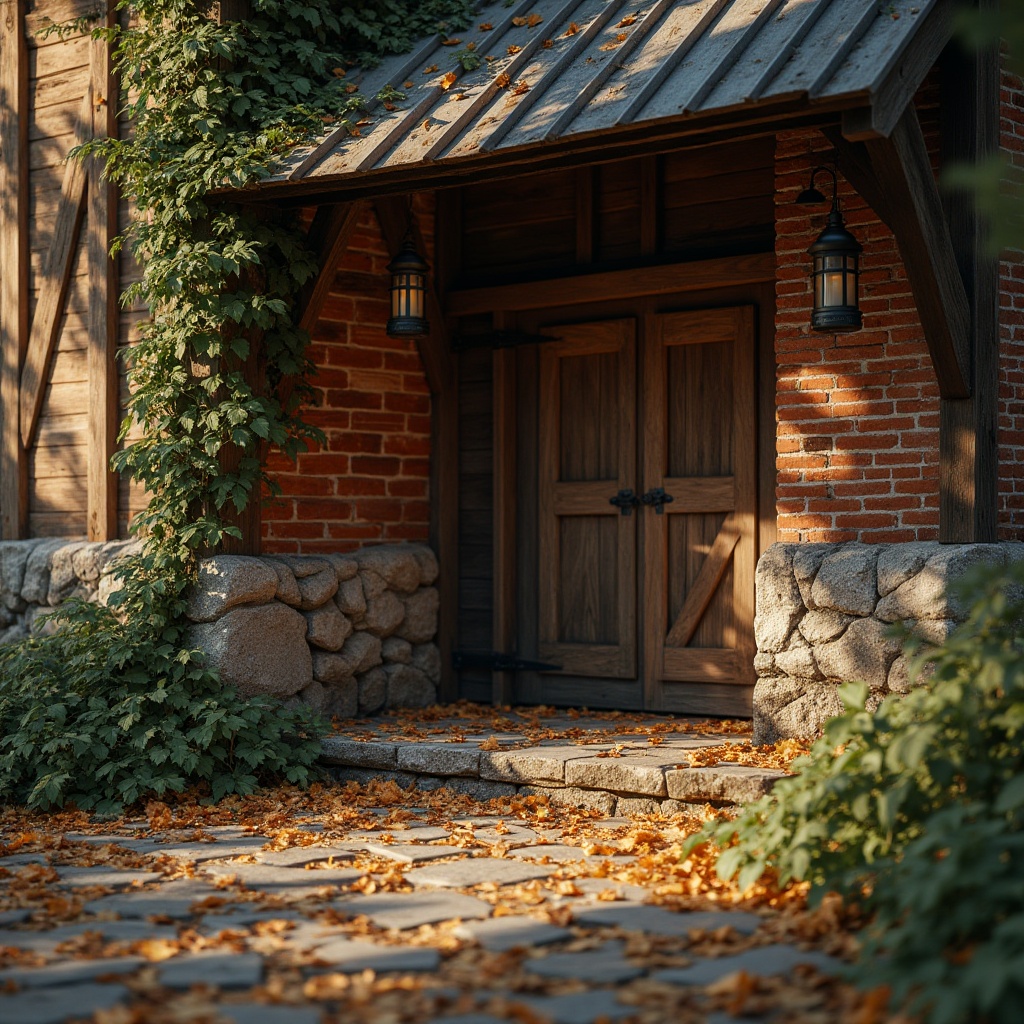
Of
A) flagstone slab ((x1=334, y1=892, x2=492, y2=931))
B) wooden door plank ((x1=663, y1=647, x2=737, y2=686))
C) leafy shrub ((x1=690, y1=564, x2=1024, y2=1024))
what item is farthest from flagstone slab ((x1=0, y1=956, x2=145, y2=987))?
wooden door plank ((x1=663, y1=647, x2=737, y2=686))

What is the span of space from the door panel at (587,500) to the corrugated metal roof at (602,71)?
1.67 metres

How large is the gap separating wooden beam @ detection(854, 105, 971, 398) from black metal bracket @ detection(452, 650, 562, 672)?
9.96 feet

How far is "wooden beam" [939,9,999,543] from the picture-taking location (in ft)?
20.1

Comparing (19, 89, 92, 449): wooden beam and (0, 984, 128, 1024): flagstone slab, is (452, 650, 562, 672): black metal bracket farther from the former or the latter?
(0, 984, 128, 1024): flagstone slab

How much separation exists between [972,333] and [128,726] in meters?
4.19

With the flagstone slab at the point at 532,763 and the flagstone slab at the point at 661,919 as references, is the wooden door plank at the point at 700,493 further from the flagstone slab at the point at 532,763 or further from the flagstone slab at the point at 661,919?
the flagstone slab at the point at 661,919

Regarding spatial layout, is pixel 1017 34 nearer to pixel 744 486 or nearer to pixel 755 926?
pixel 755 926

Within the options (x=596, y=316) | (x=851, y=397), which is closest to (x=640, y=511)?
(x=596, y=316)

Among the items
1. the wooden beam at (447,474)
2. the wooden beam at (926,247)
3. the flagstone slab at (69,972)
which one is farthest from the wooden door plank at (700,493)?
the flagstone slab at (69,972)

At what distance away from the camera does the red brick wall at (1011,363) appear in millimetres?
6445

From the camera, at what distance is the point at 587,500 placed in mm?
8133

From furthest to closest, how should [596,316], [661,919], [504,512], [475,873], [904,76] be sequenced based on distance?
1. [504,512]
2. [596,316]
3. [904,76]
4. [475,873]
5. [661,919]

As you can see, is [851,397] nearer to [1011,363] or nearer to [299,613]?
[1011,363]

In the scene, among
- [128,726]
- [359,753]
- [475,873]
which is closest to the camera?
[475,873]
